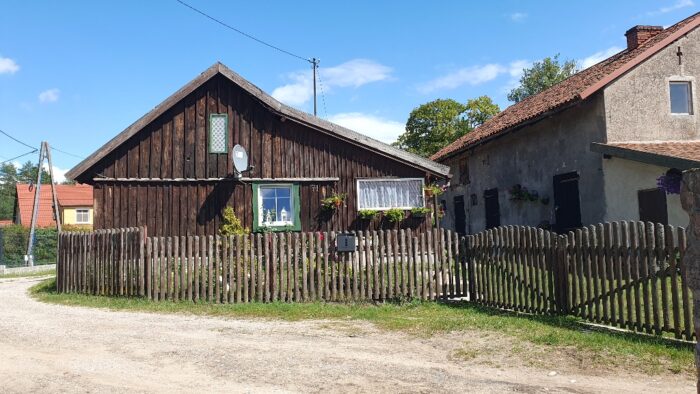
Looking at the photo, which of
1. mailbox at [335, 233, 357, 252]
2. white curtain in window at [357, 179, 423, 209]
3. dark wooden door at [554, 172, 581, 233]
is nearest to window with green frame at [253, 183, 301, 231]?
white curtain in window at [357, 179, 423, 209]

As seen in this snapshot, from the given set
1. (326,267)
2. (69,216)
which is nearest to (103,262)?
(326,267)

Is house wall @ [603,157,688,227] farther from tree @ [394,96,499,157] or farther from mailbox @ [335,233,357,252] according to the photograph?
tree @ [394,96,499,157]

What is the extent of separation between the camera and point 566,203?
1620 cm

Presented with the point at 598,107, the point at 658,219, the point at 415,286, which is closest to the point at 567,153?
the point at 598,107

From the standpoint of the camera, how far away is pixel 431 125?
43.1 meters

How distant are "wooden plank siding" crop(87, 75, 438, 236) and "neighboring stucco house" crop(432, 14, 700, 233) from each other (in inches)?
184

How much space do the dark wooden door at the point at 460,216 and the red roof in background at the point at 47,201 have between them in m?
36.5

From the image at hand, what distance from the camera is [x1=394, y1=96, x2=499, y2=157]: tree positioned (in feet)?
139

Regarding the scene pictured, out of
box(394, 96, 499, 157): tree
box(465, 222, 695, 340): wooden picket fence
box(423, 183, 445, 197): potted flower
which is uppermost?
box(394, 96, 499, 157): tree

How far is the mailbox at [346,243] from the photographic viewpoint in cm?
1040

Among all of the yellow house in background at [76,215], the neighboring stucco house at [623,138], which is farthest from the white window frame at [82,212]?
the neighboring stucco house at [623,138]

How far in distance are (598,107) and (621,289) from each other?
8982 millimetres

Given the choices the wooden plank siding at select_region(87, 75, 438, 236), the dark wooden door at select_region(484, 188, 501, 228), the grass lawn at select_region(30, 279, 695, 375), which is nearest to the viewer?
the grass lawn at select_region(30, 279, 695, 375)

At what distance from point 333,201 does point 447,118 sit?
30162mm
